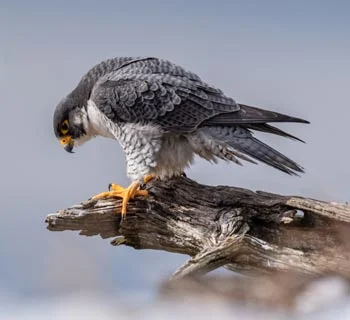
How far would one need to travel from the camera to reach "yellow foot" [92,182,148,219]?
235 inches

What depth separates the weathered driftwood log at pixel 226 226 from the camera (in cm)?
482

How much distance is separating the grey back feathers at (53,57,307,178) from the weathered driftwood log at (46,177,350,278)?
387mm

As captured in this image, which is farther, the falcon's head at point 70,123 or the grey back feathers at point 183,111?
the falcon's head at point 70,123

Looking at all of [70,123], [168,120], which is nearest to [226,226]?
[168,120]

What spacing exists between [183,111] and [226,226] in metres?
1.34

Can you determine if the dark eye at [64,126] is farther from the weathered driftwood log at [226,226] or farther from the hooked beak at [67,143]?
the weathered driftwood log at [226,226]

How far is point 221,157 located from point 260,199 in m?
0.76

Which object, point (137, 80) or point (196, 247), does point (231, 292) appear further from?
point (137, 80)

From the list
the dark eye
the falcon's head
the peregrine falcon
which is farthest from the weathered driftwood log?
the dark eye

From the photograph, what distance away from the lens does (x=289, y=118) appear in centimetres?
569

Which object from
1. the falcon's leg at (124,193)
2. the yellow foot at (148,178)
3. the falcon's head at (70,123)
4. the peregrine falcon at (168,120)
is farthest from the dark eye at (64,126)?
the yellow foot at (148,178)

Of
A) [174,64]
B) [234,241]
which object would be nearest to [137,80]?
[174,64]

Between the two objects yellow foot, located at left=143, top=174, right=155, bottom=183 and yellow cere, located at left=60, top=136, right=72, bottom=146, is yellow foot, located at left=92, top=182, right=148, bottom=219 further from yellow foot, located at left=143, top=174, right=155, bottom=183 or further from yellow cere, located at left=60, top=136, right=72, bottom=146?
yellow cere, located at left=60, top=136, right=72, bottom=146

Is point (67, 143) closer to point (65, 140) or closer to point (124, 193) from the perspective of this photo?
point (65, 140)
